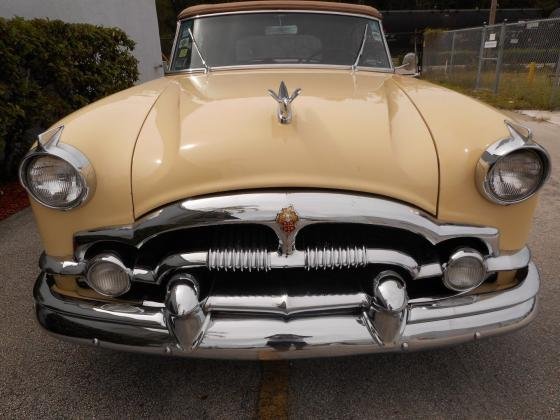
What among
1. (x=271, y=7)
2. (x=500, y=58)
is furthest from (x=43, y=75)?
(x=500, y=58)

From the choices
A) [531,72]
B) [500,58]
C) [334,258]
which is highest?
[334,258]

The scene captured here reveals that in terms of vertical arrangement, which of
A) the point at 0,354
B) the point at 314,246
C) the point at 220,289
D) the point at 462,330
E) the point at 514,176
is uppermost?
the point at 514,176

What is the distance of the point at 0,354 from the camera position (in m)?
2.23

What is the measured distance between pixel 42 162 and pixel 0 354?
1.21 metres

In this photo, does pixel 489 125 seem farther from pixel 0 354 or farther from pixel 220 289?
pixel 0 354

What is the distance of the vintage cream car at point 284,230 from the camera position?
156 cm

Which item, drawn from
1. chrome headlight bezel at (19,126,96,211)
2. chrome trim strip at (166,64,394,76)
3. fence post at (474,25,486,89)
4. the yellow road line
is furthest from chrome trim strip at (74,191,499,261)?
fence post at (474,25,486,89)

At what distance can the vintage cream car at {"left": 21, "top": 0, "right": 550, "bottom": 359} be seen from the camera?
1558 mm

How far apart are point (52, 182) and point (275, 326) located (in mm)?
949

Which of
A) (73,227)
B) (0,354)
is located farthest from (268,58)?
(0,354)

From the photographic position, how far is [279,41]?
3.09 m

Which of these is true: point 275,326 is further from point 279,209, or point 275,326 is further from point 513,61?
point 513,61

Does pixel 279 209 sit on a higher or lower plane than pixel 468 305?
higher

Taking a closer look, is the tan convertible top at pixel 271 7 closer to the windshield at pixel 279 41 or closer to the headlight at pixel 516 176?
the windshield at pixel 279 41
